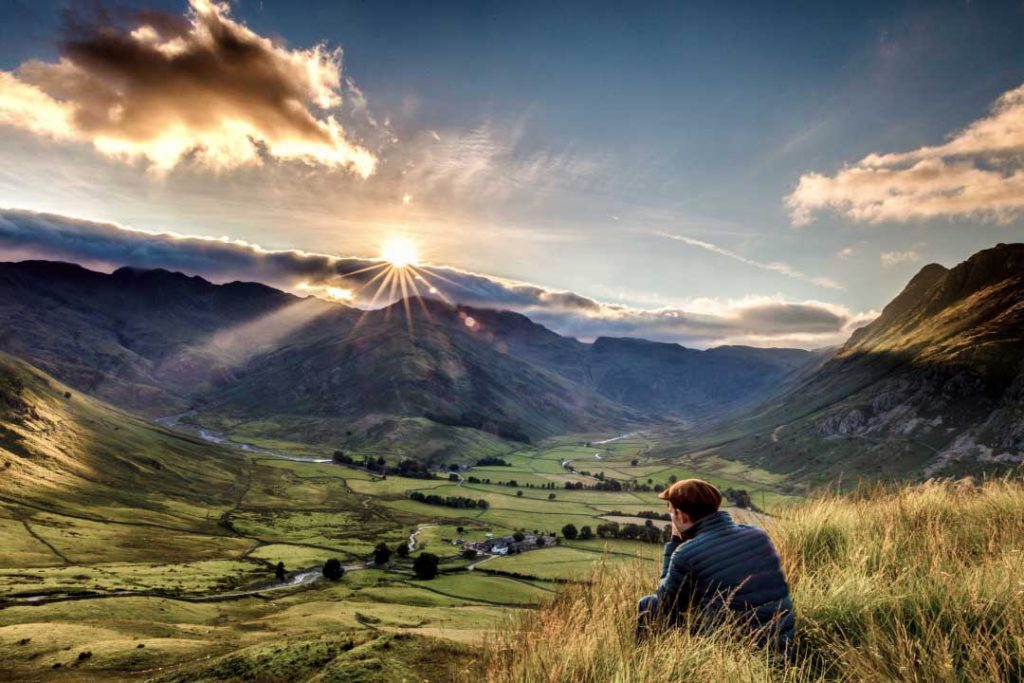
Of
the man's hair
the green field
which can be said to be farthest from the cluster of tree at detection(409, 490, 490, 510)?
the man's hair

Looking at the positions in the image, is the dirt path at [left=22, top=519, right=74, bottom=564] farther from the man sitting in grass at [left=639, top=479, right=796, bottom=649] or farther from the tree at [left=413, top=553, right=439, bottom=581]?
the man sitting in grass at [left=639, top=479, right=796, bottom=649]

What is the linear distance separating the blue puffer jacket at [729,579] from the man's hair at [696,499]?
0.43ft

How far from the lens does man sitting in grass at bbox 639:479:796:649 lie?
6.41m

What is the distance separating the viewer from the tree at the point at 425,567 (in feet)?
337

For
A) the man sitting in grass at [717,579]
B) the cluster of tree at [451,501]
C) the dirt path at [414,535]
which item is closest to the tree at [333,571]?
the dirt path at [414,535]

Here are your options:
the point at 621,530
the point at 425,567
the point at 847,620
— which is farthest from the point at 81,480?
the point at 847,620

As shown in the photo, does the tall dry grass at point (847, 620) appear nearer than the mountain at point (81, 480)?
Yes

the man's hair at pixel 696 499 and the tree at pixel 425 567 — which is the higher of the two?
the man's hair at pixel 696 499

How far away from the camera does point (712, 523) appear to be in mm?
7484

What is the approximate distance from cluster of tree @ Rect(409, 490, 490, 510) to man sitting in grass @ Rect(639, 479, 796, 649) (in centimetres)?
18267

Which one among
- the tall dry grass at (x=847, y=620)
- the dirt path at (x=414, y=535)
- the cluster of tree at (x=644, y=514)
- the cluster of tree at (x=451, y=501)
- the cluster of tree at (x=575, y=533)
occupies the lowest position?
the cluster of tree at (x=451, y=501)

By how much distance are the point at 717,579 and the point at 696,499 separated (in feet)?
3.61

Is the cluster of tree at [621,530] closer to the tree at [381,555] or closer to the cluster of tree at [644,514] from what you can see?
the cluster of tree at [644,514]

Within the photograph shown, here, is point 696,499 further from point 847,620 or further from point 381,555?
point 381,555
